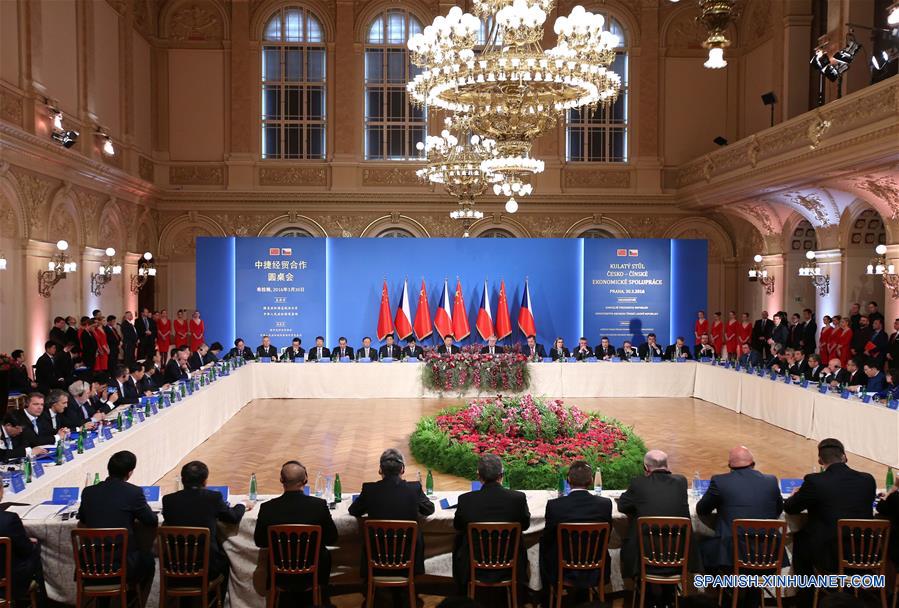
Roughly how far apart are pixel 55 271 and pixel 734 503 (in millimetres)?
10640

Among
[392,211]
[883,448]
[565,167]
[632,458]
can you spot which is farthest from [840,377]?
[392,211]

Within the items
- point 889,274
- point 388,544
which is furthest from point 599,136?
point 388,544

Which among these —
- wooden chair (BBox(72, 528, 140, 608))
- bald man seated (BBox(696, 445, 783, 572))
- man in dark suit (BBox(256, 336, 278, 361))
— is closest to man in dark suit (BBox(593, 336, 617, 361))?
man in dark suit (BBox(256, 336, 278, 361))

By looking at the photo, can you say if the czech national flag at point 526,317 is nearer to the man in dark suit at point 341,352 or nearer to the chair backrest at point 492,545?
the man in dark suit at point 341,352

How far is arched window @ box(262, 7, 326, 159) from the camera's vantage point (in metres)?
17.3

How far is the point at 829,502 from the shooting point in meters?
4.26

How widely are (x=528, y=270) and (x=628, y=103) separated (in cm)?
506

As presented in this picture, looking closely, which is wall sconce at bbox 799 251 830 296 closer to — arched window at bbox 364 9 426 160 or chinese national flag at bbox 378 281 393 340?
chinese national flag at bbox 378 281 393 340

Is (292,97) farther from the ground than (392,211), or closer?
farther from the ground

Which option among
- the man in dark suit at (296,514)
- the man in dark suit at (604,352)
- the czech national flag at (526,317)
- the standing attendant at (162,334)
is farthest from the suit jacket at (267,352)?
the man in dark suit at (296,514)

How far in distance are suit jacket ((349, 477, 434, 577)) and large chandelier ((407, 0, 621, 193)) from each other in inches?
144

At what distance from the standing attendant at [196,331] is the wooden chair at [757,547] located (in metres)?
12.1

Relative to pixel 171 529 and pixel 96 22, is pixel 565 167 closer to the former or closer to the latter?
pixel 96 22

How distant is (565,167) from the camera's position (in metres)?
17.4
